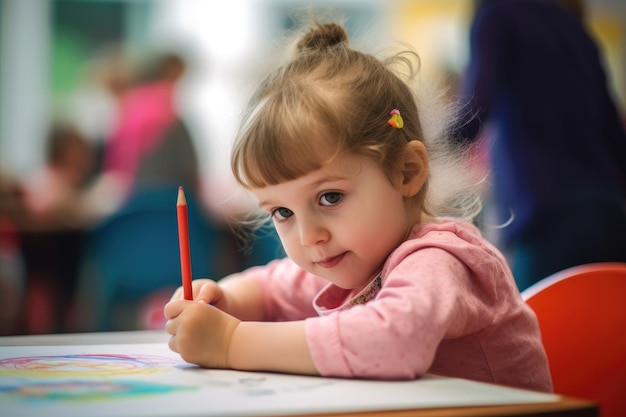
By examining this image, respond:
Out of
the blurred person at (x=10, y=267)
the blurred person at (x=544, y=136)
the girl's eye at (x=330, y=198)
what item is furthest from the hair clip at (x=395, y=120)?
the blurred person at (x=10, y=267)

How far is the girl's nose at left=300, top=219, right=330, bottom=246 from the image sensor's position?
0.92 m

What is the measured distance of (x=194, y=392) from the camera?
2.06 ft

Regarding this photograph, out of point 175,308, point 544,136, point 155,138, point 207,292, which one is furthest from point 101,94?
point 175,308

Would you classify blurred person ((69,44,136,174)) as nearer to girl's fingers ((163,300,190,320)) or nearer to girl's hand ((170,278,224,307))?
girl's hand ((170,278,224,307))

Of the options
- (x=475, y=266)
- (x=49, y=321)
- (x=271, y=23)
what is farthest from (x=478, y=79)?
(x=271, y=23)

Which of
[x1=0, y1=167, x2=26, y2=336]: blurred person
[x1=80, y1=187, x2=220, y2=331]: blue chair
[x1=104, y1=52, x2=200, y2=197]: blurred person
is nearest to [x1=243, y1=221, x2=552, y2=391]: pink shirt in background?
[x1=80, y1=187, x2=220, y2=331]: blue chair

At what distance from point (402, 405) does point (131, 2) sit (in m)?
6.68

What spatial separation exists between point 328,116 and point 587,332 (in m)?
0.44

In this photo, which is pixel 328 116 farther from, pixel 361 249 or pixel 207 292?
pixel 207 292

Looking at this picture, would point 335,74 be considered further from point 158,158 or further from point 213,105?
point 213,105

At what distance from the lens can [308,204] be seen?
3.01ft

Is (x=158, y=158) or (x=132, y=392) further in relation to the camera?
(x=158, y=158)

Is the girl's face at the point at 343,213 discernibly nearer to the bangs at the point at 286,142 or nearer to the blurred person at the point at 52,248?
the bangs at the point at 286,142

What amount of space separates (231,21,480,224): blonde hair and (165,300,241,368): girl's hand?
18 centimetres
